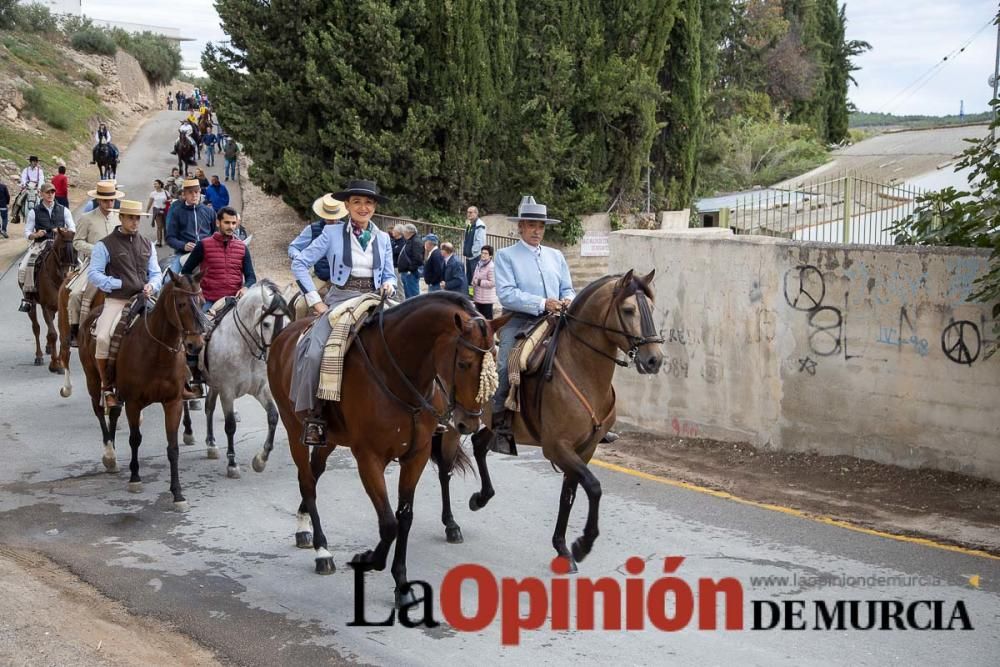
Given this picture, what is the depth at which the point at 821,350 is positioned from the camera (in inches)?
458

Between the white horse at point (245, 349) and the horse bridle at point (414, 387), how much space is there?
4.09 m

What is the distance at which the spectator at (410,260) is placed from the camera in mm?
22219

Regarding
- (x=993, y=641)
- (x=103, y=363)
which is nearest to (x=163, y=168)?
(x=103, y=363)

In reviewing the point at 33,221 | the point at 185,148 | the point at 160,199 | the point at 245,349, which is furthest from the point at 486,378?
the point at 185,148

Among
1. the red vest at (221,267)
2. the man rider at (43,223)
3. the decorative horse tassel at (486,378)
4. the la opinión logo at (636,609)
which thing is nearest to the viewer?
the decorative horse tassel at (486,378)

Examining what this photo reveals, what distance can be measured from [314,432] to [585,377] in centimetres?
225

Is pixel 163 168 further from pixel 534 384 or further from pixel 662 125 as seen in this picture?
pixel 534 384

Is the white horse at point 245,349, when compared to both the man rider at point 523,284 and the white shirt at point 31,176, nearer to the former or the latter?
the man rider at point 523,284

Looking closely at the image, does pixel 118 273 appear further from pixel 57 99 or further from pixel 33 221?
pixel 57 99

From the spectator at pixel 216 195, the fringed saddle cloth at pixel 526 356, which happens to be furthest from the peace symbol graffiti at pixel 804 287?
the spectator at pixel 216 195

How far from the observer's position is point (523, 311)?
9781 millimetres

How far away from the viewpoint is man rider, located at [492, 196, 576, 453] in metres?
9.60

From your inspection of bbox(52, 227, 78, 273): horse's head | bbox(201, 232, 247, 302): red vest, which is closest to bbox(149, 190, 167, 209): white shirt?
bbox(52, 227, 78, 273): horse's head

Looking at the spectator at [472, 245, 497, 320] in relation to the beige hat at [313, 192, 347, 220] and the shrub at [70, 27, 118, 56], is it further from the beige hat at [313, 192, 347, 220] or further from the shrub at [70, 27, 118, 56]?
the shrub at [70, 27, 118, 56]
